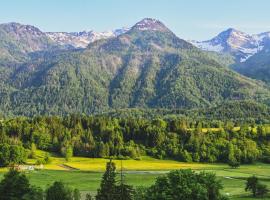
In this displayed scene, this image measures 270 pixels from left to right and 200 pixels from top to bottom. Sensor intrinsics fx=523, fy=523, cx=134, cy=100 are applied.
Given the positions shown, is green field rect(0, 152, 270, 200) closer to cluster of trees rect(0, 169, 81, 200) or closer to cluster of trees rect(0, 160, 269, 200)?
cluster of trees rect(0, 169, 81, 200)

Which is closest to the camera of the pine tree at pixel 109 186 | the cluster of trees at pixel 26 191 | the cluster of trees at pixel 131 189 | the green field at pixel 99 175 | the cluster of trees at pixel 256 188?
the pine tree at pixel 109 186

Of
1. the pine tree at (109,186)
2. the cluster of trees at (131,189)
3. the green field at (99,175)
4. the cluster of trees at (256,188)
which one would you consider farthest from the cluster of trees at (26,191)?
the cluster of trees at (256,188)

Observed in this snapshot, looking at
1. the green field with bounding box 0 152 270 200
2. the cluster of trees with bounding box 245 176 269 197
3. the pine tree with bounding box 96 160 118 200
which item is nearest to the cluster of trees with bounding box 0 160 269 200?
the pine tree with bounding box 96 160 118 200

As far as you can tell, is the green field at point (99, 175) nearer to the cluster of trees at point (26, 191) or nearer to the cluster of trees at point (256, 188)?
the cluster of trees at point (256, 188)

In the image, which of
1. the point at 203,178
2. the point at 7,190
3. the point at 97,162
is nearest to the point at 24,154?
the point at 97,162

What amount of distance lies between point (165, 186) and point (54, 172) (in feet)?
269

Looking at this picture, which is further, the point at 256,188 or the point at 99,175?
the point at 99,175

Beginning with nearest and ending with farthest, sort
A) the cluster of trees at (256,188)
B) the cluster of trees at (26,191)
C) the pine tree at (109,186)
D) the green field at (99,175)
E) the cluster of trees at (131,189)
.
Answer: the pine tree at (109,186), the cluster of trees at (131,189), the cluster of trees at (26,191), the cluster of trees at (256,188), the green field at (99,175)

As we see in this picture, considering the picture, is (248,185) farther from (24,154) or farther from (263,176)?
(24,154)

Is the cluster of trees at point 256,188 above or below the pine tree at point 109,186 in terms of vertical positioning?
below

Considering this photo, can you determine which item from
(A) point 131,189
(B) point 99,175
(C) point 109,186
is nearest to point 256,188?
(A) point 131,189

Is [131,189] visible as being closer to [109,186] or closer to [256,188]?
[109,186]

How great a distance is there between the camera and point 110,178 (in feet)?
264

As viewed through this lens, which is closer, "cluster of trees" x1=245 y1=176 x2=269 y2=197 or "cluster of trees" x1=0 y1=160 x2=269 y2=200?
"cluster of trees" x1=0 y1=160 x2=269 y2=200
